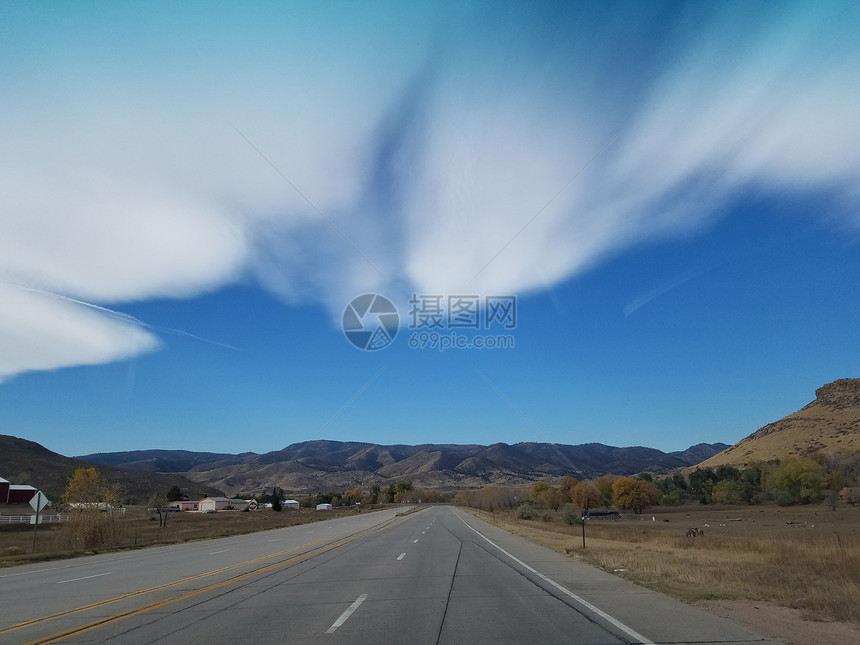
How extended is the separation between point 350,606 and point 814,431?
177 metres

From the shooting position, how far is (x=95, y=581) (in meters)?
16.1

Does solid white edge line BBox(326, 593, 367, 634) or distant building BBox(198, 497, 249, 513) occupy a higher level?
distant building BBox(198, 497, 249, 513)

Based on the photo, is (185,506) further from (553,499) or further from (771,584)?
(771,584)

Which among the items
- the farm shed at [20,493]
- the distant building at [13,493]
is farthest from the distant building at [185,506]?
the distant building at [13,493]

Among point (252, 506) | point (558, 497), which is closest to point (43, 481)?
point (252, 506)

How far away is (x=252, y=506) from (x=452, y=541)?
389 feet

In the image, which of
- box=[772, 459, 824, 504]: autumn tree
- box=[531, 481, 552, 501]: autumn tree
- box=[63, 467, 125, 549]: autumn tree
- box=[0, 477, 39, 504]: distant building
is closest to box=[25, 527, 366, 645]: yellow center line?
box=[63, 467, 125, 549]: autumn tree

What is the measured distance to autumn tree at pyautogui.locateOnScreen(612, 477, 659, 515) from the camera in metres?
118

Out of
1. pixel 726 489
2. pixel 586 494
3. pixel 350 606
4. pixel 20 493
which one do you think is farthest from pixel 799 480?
pixel 20 493

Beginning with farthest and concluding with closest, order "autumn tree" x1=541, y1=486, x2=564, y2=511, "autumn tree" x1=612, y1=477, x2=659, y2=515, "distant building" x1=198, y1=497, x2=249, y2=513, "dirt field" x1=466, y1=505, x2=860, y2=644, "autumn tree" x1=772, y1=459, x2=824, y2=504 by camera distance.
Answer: "distant building" x1=198, y1=497, x2=249, y2=513 → "autumn tree" x1=541, y1=486, x2=564, y2=511 → "autumn tree" x1=612, y1=477, x2=659, y2=515 → "autumn tree" x1=772, y1=459, x2=824, y2=504 → "dirt field" x1=466, y1=505, x2=860, y2=644

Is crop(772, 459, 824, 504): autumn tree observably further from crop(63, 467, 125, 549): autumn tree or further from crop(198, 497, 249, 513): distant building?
crop(198, 497, 249, 513): distant building

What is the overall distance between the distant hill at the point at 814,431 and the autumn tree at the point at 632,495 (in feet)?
145

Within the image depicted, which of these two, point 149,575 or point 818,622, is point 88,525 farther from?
point 818,622

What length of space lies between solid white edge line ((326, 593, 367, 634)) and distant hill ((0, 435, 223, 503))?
4822 inches
